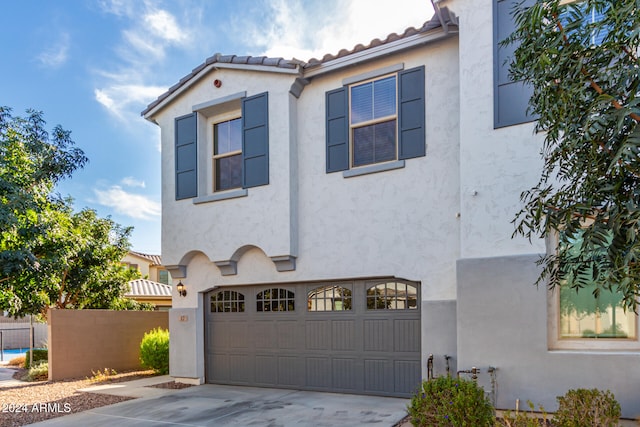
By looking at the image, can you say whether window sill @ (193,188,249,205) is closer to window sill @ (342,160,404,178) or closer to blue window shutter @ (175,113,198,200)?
blue window shutter @ (175,113,198,200)

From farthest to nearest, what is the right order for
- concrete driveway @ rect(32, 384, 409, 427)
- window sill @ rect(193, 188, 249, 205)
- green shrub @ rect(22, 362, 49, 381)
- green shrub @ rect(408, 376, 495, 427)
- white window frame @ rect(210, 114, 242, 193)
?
green shrub @ rect(22, 362, 49, 381) < white window frame @ rect(210, 114, 242, 193) < window sill @ rect(193, 188, 249, 205) < concrete driveway @ rect(32, 384, 409, 427) < green shrub @ rect(408, 376, 495, 427)

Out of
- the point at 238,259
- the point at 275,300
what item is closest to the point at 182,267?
the point at 238,259

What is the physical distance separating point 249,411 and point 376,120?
596 centimetres

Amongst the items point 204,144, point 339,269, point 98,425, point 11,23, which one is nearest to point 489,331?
point 339,269

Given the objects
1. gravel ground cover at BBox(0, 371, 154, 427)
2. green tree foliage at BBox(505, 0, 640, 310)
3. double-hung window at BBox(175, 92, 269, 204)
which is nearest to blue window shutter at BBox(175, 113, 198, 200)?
double-hung window at BBox(175, 92, 269, 204)

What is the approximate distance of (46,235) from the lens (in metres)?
9.52

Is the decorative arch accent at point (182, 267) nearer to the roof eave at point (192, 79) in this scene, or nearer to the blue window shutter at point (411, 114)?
the roof eave at point (192, 79)

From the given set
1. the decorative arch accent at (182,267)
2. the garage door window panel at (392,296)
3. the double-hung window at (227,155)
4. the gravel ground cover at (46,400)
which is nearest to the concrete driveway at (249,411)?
the gravel ground cover at (46,400)

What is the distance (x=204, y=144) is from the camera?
11.3 meters

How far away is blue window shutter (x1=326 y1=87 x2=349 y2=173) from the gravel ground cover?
21.5 feet

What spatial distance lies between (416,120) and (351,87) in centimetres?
168

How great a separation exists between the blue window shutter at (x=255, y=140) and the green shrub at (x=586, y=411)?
683cm

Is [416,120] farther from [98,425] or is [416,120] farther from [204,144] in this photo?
[98,425]

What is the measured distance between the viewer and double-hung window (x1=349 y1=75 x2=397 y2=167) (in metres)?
9.13
